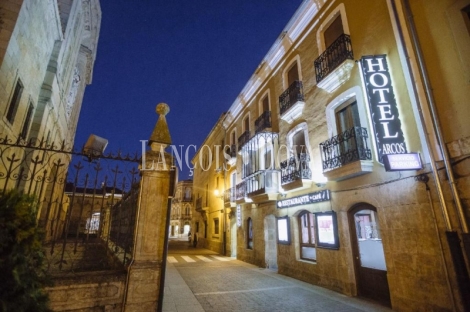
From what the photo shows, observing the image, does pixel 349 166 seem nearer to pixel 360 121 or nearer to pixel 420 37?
pixel 360 121

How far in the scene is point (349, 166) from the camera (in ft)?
24.7

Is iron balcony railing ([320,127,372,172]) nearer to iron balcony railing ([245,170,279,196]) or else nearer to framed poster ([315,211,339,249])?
framed poster ([315,211,339,249])

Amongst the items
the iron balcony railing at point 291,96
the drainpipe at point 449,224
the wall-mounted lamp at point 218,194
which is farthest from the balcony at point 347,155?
the wall-mounted lamp at point 218,194

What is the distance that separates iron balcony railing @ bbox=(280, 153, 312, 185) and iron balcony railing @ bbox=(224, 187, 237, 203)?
20.1 ft

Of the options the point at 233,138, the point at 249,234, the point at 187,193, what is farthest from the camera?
the point at 187,193

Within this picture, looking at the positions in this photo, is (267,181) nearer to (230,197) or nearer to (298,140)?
(298,140)

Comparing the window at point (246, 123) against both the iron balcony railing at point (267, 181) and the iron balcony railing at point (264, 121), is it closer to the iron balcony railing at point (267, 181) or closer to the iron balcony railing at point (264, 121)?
the iron balcony railing at point (264, 121)

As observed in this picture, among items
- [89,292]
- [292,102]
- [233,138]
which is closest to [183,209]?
[233,138]

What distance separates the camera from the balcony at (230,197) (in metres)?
16.9

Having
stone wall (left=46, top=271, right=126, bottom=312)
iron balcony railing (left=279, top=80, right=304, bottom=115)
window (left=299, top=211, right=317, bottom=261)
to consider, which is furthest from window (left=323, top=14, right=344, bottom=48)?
stone wall (left=46, top=271, right=126, bottom=312)

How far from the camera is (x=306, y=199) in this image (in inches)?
386

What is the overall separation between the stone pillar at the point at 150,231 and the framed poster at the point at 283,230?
24.9 feet

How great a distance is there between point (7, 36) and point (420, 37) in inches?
425

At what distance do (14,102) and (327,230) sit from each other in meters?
11.2
